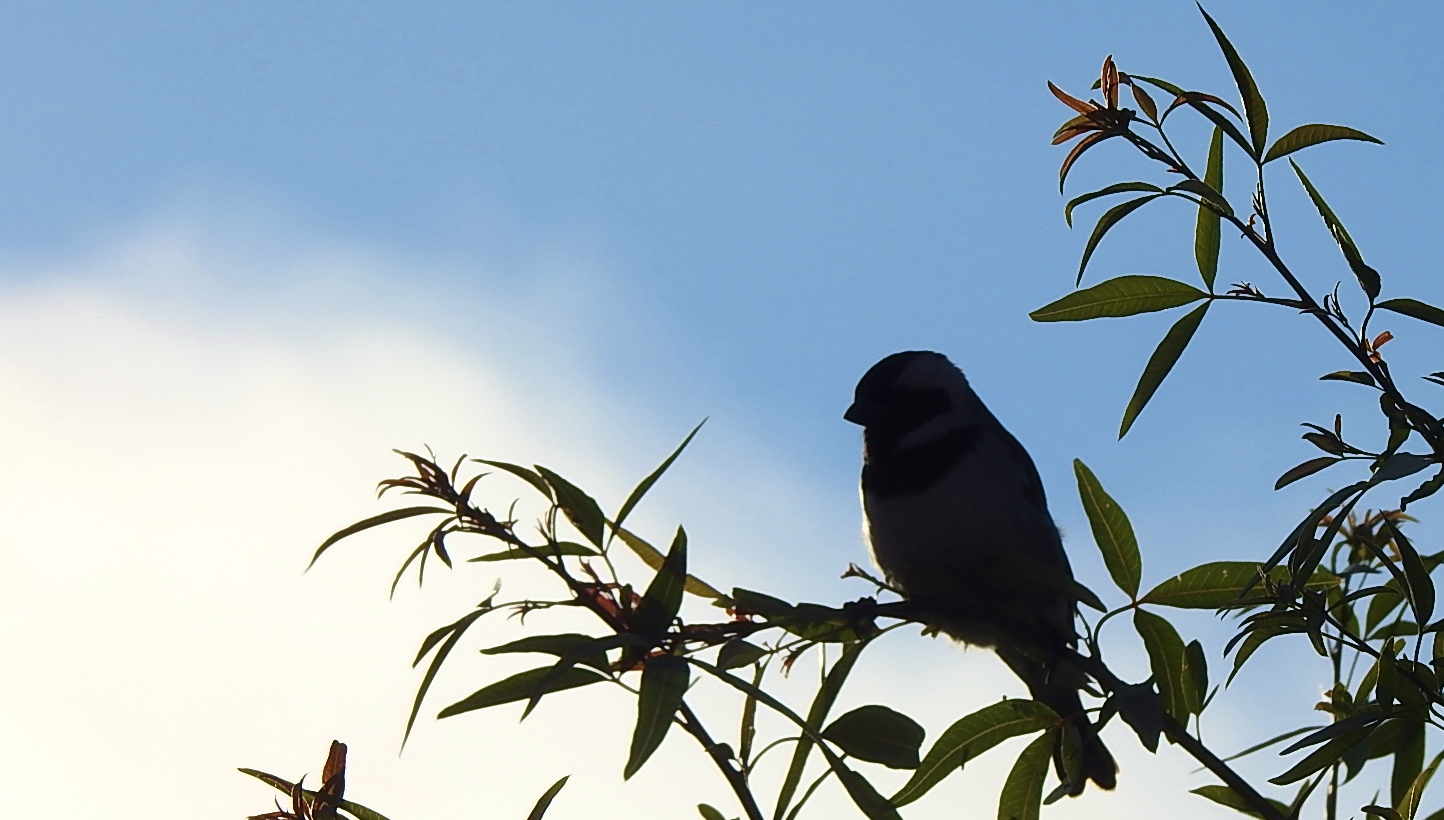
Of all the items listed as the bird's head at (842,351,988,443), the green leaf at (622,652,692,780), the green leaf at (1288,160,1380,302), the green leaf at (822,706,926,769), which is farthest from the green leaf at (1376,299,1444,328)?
the bird's head at (842,351,988,443)

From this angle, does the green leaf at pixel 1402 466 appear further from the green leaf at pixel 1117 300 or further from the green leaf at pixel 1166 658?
the green leaf at pixel 1166 658

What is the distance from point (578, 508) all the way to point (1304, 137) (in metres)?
1.27

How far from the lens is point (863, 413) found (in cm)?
464

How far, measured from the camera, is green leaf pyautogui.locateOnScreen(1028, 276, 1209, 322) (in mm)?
2408

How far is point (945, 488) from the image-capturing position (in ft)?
13.7

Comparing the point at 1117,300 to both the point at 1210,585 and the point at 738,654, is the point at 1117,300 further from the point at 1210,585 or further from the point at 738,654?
the point at 738,654

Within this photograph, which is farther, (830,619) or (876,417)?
(876,417)

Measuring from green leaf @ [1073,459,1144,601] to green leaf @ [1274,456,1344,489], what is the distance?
0.39 m

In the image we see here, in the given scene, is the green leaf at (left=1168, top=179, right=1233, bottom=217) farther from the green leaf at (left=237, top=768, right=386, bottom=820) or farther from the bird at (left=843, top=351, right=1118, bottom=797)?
the green leaf at (left=237, top=768, right=386, bottom=820)

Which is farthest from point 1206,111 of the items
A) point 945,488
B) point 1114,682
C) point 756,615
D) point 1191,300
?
point 945,488

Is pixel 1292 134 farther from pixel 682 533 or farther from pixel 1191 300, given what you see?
pixel 682 533

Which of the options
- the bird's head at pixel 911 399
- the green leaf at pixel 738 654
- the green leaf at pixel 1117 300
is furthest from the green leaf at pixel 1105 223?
the bird's head at pixel 911 399

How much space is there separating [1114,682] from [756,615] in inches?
24.3

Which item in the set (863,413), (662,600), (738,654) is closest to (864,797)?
(738,654)
